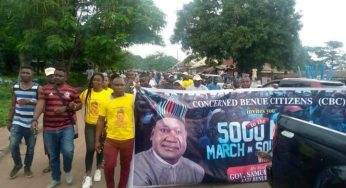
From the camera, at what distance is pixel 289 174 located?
3.55 m

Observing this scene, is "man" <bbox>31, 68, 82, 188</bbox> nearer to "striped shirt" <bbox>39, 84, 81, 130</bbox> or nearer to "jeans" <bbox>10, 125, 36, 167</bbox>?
"striped shirt" <bbox>39, 84, 81, 130</bbox>

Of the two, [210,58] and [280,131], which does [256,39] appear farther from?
[280,131]

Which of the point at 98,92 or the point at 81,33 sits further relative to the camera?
the point at 81,33

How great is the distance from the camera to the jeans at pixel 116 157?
16.5ft

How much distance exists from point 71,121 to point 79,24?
15980mm

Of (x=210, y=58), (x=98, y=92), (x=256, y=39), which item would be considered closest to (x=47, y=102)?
(x=98, y=92)

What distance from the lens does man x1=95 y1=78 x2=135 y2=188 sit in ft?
16.7

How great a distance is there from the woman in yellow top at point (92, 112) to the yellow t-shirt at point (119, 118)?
0.86 m

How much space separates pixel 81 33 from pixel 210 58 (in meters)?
19.4

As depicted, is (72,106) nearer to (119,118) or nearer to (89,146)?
(89,146)

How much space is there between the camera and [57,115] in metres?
5.76

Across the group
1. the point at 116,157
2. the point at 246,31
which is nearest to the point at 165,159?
the point at 116,157

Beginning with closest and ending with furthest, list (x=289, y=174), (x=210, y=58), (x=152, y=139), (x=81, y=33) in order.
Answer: (x=289, y=174)
(x=152, y=139)
(x=81, y=33)
(x=210, y=58)

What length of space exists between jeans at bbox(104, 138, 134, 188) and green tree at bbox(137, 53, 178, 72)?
110 m
